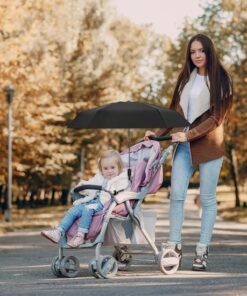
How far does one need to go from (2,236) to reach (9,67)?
25.4 feet

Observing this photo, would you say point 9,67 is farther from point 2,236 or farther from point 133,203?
point 133,203

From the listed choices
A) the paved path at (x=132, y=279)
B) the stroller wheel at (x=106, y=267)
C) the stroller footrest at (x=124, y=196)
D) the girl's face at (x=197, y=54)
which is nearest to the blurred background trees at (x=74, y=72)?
the paved path at (x=132, y=279)

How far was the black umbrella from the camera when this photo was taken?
9629 millimetres

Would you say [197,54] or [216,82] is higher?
[197,54]

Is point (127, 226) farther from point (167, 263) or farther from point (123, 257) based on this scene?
point (123, 257)

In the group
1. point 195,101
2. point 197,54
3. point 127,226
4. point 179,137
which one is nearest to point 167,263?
point 127,226

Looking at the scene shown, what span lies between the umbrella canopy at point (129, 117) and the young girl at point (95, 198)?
12.6 inches

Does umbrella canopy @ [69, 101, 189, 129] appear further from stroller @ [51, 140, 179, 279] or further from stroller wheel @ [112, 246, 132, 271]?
stroller wheel @ [112, 246, 132, 271]

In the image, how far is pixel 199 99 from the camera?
10.2 metres

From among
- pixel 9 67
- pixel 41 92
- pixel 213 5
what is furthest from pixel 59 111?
pixel 213 5

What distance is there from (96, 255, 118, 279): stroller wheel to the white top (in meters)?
1.75

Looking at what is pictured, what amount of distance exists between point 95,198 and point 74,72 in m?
35.8

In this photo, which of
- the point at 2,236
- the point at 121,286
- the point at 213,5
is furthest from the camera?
the point at 213,5

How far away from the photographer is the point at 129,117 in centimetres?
976
